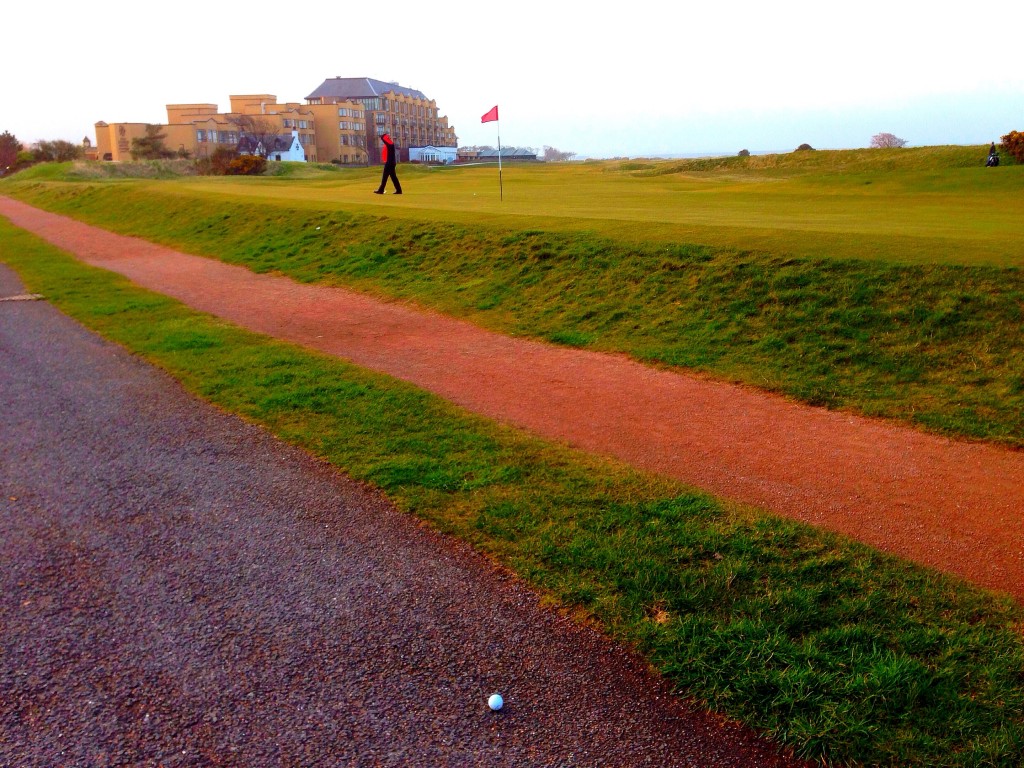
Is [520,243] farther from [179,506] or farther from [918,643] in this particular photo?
[918,643]

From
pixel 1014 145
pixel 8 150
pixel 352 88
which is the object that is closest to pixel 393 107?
pixel 352 88

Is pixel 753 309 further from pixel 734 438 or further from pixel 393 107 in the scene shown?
pixel 393 107

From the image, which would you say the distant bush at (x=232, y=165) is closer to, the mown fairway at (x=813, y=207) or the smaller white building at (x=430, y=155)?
the mown fairway at (x=813, y=207)

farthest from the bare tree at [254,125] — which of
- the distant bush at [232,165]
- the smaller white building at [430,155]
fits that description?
the distant bush at [232,165]

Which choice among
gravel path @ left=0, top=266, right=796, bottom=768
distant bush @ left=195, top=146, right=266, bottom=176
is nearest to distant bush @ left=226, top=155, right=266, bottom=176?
distant bush @ left=195, top=146, right=266, bottom=176

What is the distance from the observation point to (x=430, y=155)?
126m

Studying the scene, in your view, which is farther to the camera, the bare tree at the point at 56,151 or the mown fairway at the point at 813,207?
the bare tree at the point at 56,151

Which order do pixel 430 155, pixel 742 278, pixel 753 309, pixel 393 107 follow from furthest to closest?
pixel 393 107 < pixel 430 155 < pixel 742 278 < pixel 753 309

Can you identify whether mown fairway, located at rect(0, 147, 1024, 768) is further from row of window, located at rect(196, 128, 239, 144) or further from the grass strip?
row of window, located at rect(196, 128, 239, 144)

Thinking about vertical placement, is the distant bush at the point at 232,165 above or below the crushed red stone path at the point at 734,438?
above

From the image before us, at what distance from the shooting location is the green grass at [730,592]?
11.3 ft

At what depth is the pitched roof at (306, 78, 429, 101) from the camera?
445 ft

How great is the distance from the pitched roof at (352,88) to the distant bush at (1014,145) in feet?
388

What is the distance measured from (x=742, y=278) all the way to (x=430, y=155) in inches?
4757
